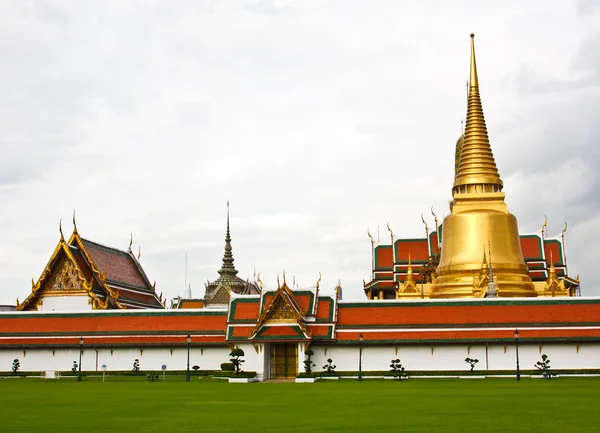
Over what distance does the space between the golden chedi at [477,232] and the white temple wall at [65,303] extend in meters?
19.5

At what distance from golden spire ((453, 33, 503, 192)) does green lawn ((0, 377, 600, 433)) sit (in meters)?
23.2

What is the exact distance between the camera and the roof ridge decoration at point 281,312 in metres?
34.4

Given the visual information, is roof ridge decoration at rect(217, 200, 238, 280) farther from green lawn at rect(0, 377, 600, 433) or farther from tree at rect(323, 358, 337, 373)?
green lawn at rect(0, 377, 600, 433)

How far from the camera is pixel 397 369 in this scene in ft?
111

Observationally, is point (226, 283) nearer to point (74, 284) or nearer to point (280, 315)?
point (74, 284)

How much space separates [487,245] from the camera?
45094mm

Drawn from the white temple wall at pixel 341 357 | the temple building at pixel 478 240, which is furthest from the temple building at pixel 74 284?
the temple building at pixel 478 240

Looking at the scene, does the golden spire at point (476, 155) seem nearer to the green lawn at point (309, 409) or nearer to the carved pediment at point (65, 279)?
the carved pediment at point (65, 279)

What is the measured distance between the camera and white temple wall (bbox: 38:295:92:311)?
43.6 metres

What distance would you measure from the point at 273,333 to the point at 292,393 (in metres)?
10.7

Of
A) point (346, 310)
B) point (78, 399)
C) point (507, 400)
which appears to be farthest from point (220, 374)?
point (507, 400)

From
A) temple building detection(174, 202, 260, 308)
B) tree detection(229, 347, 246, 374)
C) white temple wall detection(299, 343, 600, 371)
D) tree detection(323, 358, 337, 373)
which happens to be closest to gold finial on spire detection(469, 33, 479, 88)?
white temple wall detection(299, 343, 600, 371)

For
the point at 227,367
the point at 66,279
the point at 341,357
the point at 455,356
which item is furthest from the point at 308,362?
the point at 66,279

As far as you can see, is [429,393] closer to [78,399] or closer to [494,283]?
[78,399]
